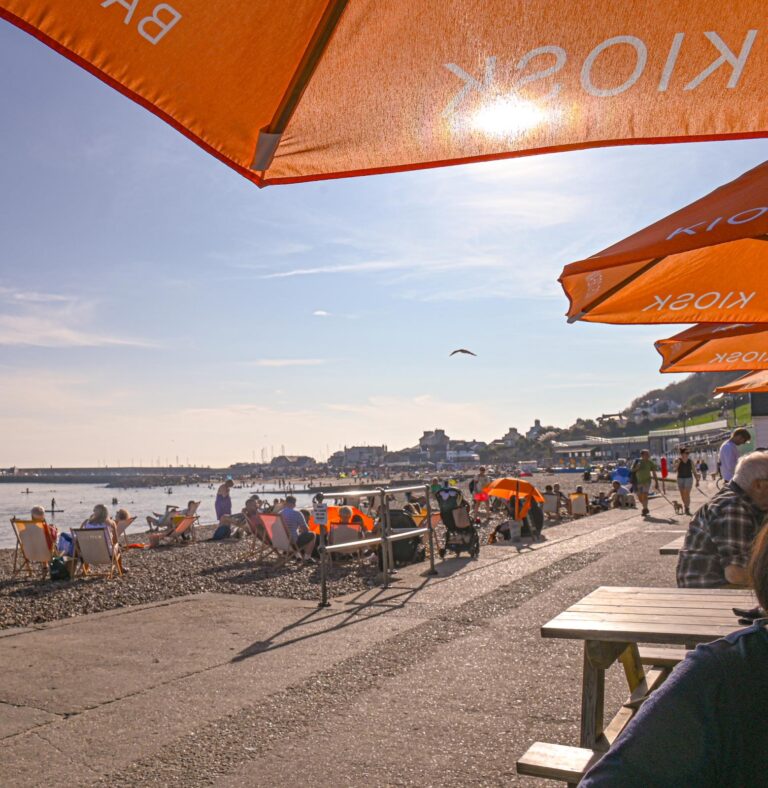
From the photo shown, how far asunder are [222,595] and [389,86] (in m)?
7.47

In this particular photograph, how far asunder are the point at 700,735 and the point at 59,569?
12.0 meters

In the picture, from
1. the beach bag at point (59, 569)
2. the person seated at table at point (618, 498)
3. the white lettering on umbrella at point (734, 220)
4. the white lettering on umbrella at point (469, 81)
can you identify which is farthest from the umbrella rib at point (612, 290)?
the person seated at table at point (618, 498)

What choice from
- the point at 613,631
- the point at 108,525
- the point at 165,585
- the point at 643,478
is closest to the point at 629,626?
the point at 613,631

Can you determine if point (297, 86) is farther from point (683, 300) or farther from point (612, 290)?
point (683, 300)

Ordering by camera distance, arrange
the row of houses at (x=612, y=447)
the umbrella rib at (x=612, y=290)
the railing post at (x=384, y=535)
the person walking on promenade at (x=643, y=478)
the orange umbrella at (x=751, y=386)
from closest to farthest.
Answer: the umbrella rib at (x=612, y=290) → the orange umbrella at (x=751, y=386) → the railing post at (x=384, y=535) → the person walking on promenade at (x=643, y=478) → the row of houses at (x=612, y=447)

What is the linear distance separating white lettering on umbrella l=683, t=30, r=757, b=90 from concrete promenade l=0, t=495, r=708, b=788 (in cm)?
306

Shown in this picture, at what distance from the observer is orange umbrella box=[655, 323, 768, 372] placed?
716 centimetres

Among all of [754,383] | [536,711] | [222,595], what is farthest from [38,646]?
[754,383]

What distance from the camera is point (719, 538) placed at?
12.9 ft

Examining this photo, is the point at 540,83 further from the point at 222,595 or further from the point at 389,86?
the point at 222,595

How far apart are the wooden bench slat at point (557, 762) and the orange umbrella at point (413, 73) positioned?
7.22 feet

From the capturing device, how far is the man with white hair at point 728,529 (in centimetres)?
386

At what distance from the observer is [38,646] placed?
6.42 m

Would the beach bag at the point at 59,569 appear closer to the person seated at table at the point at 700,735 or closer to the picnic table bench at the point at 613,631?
the picnic table bench at the point at 613,631
